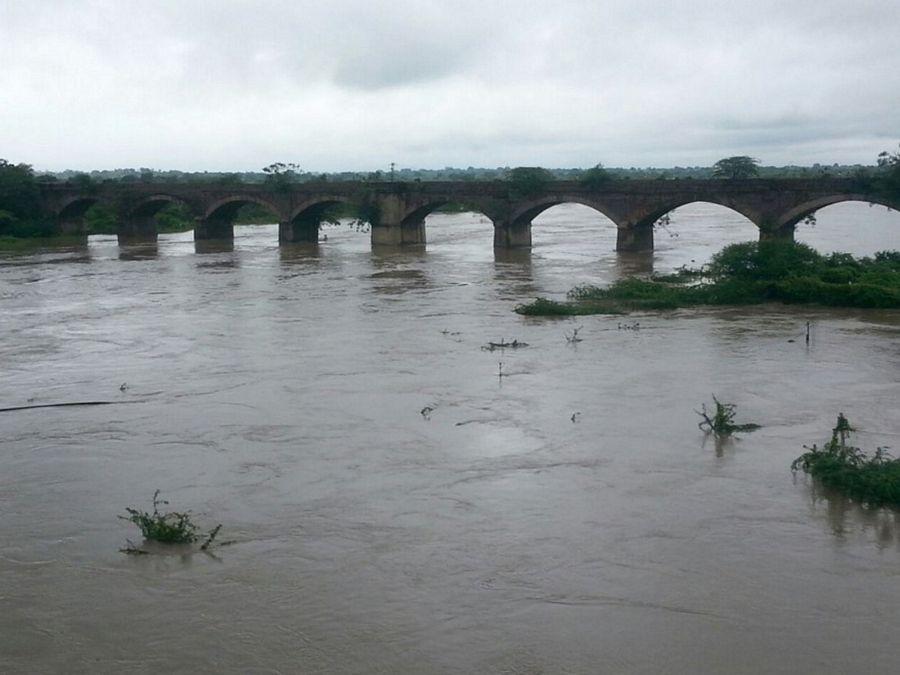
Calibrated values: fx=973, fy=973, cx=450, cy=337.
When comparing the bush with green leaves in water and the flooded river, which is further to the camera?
the bush with green leaves in water

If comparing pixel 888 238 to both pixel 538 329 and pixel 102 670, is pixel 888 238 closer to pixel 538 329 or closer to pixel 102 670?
pixel 538 329

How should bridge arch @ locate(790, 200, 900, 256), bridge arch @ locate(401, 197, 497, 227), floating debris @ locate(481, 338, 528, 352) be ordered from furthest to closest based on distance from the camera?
1. bridge arch @ locate(401, 197, 497, 227)
2. bridge arch @ locate(790, 200, 900, 256)
3. floating debris @ locate(481, 338, 528, 352)

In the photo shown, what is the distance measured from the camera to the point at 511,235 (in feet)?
139

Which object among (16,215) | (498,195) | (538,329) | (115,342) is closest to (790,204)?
(498,195)

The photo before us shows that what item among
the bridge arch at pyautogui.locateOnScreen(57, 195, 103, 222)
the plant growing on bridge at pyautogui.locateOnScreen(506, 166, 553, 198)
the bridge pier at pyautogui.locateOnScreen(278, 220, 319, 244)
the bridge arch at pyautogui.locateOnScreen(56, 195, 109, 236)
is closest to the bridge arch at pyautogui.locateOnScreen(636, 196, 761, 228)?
the plant growing on bridge at pyautogui.locateOnScreen(506, 166, 553, 198)

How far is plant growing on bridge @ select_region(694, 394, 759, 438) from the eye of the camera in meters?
12.5

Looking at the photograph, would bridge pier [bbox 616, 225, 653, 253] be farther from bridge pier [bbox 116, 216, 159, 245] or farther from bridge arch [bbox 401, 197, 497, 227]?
bridge pier [bbox 116, 216, 159, 245]

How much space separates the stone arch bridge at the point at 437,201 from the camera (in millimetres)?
34375

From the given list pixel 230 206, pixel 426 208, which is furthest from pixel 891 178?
pixel 230 206

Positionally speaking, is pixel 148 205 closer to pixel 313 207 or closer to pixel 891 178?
pixel 313 207

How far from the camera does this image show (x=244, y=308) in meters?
25.5

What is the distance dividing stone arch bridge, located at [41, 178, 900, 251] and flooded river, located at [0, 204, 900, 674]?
42.5 feet

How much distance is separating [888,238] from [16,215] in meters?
45.0

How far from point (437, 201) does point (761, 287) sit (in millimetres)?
21398
